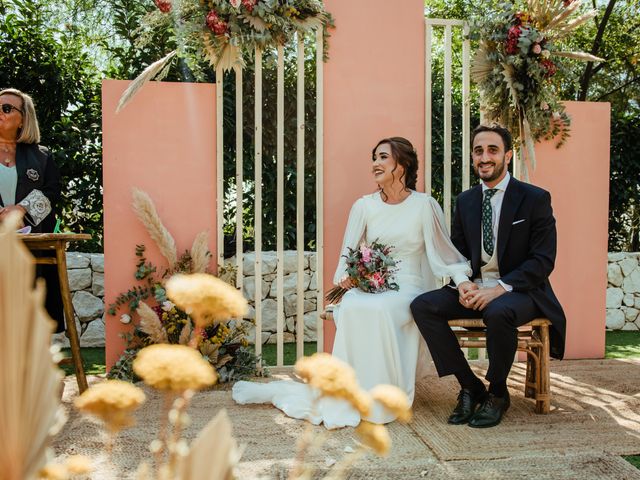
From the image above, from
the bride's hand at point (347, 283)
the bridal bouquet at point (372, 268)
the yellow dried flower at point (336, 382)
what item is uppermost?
the yellow dried flower at point (336, 382)

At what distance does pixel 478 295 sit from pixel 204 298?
2.71 metres

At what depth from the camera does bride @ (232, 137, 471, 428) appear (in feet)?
10.7

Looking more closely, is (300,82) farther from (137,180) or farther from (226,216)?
(226,216)

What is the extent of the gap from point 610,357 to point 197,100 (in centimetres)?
363

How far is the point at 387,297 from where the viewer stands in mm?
3361

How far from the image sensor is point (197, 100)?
13.4ft

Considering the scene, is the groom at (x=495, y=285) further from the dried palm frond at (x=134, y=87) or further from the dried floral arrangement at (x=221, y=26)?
the dried palm frond at (x=134, y=87)

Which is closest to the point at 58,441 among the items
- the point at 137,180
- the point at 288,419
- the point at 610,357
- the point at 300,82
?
the point at 288,419

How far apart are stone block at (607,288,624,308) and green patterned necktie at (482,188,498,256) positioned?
3367 mm

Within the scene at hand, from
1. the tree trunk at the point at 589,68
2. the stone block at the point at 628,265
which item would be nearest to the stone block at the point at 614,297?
the stone block at the point at 628,265

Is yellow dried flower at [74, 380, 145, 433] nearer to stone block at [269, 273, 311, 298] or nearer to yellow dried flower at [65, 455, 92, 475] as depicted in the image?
yellow dried flower at [65, 455, 92, 475]

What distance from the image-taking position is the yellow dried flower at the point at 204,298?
2.11 ft

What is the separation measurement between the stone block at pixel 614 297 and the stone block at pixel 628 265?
24 centimetres

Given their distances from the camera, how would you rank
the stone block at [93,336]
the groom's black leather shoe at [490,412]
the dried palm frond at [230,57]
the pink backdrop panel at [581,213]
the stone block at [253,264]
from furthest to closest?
the stone block at [253,264] < the stone block at [93,336] < the pink backdrop panel at [581,213] < the dried palm frond at [230,57] < the groom's black leather shoe at [490,412]
